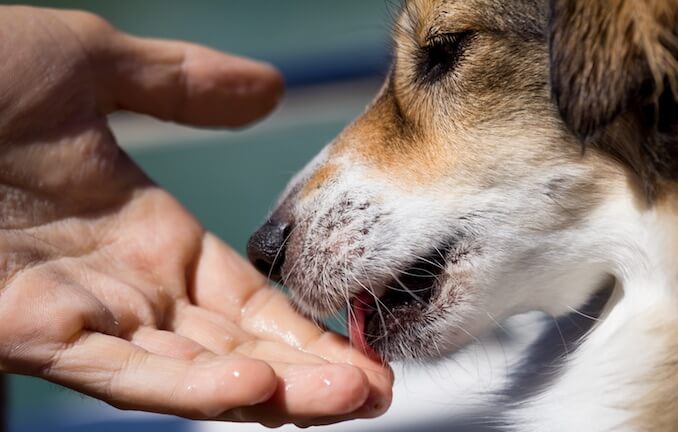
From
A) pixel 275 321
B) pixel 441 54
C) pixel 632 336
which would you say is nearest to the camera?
pixel 632 336

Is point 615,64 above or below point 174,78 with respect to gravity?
above

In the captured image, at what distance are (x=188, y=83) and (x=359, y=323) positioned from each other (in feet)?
2.96

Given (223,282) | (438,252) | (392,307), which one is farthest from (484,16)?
(223,282)

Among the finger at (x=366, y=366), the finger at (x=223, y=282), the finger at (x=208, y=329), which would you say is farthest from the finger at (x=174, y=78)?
the finger at (x=366, y=366)

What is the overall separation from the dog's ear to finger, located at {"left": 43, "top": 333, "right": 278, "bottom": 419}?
2.05ft

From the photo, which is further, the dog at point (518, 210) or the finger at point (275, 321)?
the finger at point (275, 321)

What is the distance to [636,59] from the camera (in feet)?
4.32

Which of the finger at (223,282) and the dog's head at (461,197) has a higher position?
the dog's head at (461,197)

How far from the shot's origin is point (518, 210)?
1511 millimetres

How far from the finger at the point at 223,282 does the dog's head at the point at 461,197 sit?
180mm

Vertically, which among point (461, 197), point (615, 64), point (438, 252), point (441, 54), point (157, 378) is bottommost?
point (157, 378)

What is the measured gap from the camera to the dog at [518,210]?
1.36 m

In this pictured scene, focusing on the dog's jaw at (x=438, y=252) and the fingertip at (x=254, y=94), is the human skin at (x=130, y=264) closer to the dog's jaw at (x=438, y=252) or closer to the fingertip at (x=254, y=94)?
the fingertip at (x=254, y=94)

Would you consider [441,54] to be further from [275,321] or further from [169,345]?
[169,345]
